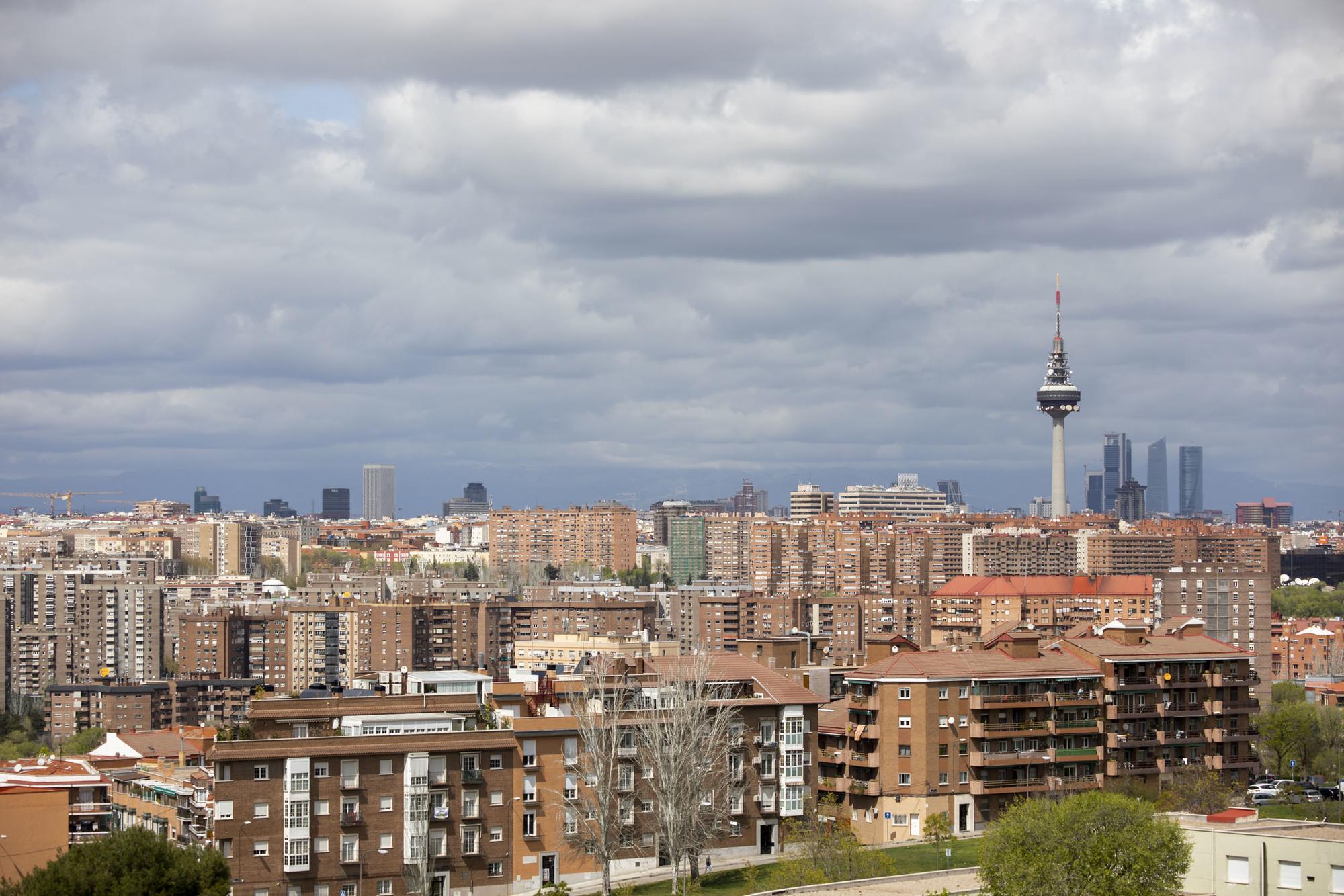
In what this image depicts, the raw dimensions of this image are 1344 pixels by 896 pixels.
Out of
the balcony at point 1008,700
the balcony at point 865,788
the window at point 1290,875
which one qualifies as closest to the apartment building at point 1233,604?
the balcony at point 1008,700

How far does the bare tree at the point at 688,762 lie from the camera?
4681 cm

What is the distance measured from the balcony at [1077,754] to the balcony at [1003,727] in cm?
83

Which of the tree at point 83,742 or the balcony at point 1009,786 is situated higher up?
the balcony at point 1009,786

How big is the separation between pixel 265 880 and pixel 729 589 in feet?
340

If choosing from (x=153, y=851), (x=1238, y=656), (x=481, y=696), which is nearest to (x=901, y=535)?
(x=1238, y=656)

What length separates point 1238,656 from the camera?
60.5 m

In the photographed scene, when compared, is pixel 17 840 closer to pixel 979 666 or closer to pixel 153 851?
pixel 153 851

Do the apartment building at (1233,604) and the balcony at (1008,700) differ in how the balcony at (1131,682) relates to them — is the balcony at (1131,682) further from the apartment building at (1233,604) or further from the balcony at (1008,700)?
the apartment building at (1233,604)

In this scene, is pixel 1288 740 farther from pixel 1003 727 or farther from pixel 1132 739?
pixel 1003 727

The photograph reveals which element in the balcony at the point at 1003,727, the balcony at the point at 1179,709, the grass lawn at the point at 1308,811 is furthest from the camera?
the balcony at the point at 1179,709

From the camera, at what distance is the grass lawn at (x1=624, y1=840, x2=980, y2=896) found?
45.8 meters

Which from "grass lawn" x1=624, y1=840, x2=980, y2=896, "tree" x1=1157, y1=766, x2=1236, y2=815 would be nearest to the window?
"grass lawn" x1=624, y1=840, x2=980, y2=896

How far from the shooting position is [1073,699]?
5725 cm

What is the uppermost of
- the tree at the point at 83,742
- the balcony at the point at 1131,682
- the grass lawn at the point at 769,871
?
the balcony at the point at 1131,682
